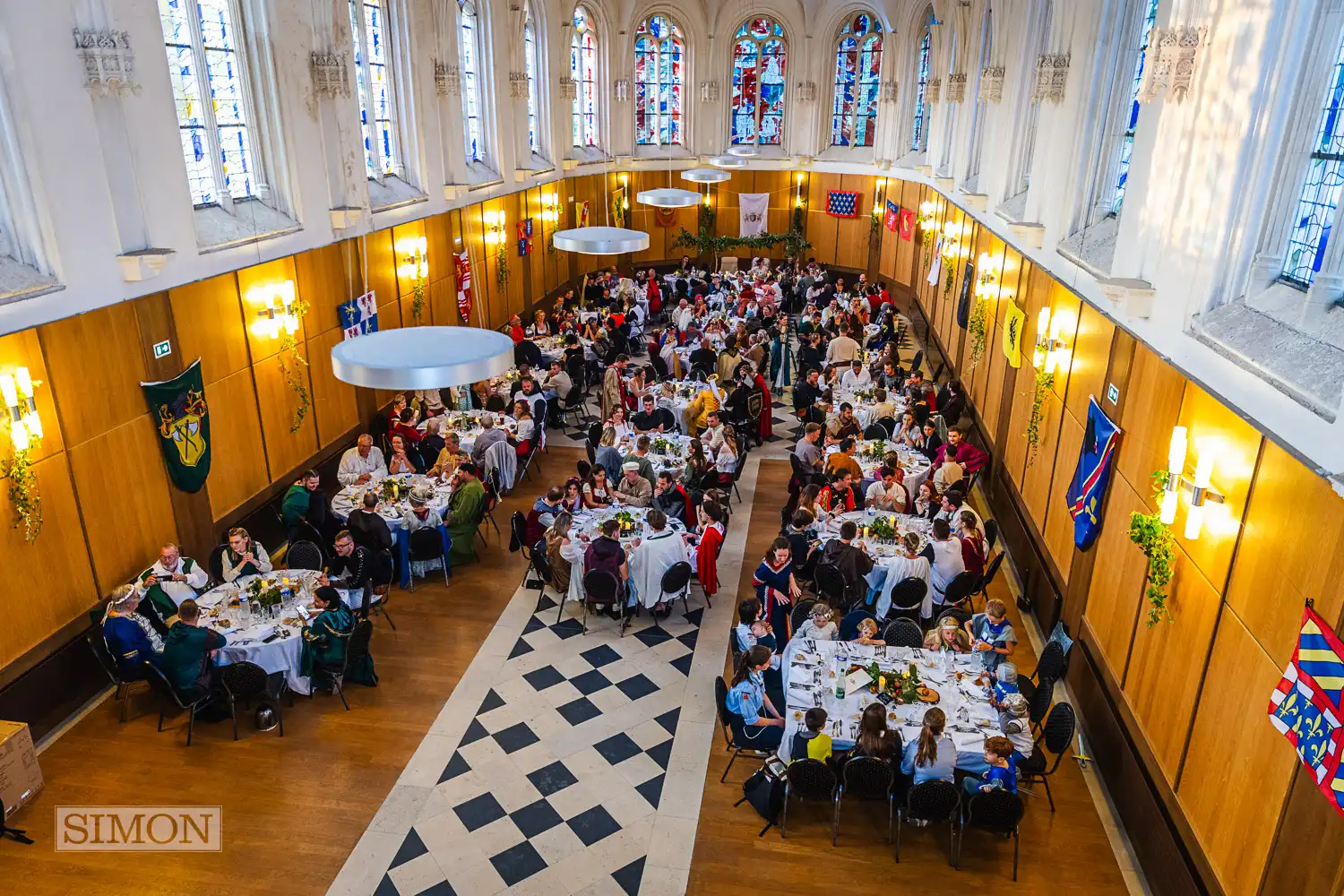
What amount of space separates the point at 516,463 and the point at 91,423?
583cm

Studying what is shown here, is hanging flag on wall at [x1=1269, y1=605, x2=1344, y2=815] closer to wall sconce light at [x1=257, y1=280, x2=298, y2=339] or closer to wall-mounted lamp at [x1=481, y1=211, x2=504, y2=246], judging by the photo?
wall sconce light at [x1=257, y1=280, x2=298, y2=339]

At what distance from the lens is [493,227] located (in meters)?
18.9

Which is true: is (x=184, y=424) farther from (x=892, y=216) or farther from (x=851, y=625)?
(x=892, y=216)

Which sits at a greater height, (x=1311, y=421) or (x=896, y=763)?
(x=1311, y=421)

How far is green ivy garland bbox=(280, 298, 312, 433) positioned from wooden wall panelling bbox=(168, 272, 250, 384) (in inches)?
30.4

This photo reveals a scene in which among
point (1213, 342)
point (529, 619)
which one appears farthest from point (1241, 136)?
point (529, 619)

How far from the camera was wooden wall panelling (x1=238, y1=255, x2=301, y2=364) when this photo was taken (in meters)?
10.8

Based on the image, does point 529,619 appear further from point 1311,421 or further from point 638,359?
point 638,359

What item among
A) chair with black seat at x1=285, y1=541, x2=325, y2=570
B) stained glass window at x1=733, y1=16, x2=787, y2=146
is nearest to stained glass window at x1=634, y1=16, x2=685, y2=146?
stained glass window at x1=733, y1=16, x2=787, y2=146

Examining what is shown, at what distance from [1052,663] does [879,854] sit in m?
2.34

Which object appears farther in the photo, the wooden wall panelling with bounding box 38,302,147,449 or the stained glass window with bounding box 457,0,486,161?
the stained glass window with bounding box 457,0,486,161

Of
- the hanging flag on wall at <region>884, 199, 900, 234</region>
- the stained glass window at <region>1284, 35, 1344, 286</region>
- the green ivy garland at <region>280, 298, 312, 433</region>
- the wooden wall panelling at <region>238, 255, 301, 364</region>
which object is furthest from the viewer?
the hanging flag on wall at <region>884, 199, 900, 234</region>

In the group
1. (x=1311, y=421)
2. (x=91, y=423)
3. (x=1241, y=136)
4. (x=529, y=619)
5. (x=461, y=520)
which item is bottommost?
(x=529, y=619)

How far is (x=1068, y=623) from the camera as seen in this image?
8.94 metres
